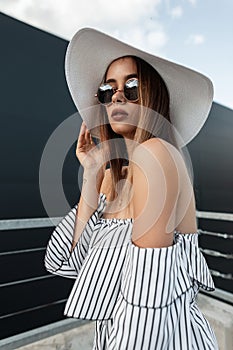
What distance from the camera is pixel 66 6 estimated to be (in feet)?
7.33

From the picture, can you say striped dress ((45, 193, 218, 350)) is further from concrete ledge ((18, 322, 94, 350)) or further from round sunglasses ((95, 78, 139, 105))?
concrete ledge ((18, 322, 94, 350))

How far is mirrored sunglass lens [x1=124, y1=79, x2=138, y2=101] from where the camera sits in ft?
2.02

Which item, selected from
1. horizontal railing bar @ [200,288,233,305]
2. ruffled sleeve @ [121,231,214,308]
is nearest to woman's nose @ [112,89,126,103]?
ruffled sleeve @ [121,231,214,308]

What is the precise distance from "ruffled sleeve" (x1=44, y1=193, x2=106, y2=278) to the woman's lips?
0.69ft

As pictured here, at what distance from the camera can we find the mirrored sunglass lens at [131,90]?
2.02 feet

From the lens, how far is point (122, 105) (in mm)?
626

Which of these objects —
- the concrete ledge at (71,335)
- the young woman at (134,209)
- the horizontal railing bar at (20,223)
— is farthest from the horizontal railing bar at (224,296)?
the young woman at (134,209)

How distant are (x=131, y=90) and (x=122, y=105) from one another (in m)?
0.04

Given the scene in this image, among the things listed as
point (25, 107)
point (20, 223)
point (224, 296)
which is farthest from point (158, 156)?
point (25, 107)

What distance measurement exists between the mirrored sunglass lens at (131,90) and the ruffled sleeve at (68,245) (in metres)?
0.26

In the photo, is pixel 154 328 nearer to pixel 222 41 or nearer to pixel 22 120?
pixel 22 120

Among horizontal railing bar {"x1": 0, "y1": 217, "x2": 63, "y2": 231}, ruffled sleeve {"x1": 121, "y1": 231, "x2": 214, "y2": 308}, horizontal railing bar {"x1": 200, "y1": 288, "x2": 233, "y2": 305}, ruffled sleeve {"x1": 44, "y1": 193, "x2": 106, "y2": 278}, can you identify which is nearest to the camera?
ruffled sleeve {"x1": 121, "y1": 231, "x2": 214, "y2": 308}

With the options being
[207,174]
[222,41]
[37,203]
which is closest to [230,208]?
[207,174]

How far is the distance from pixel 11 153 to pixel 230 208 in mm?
3461
